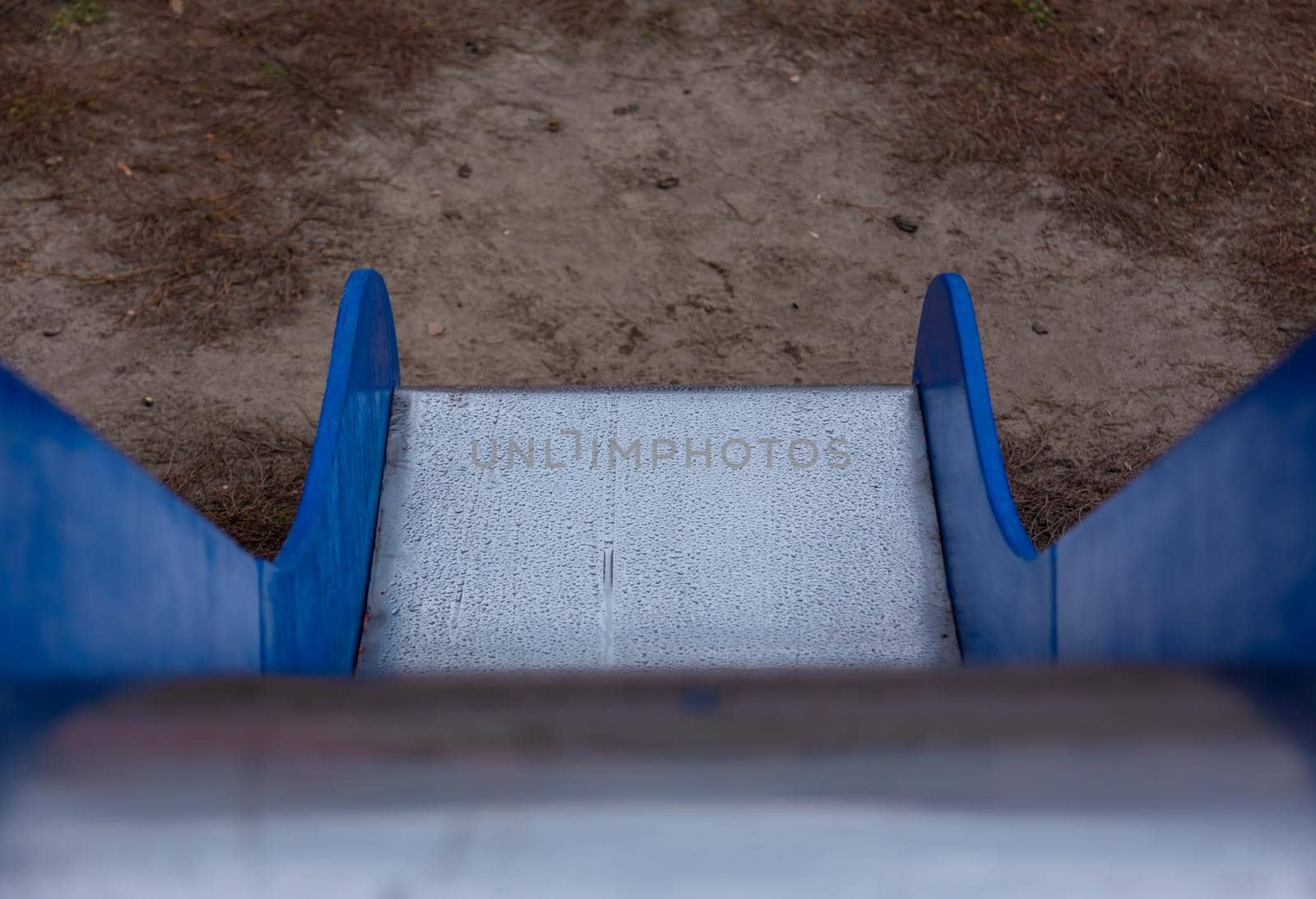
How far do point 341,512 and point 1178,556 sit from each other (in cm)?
105

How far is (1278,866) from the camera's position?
0.49 meters

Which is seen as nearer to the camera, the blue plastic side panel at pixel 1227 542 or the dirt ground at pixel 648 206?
the blue plastic side panel at pixel 1227 542

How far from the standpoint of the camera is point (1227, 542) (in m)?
0.75

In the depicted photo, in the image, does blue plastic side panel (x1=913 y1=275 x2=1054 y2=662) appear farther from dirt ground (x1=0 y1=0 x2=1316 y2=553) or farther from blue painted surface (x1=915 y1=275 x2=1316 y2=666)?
dirt ground (x1=0 y1=0 x2=1316 y2=553)

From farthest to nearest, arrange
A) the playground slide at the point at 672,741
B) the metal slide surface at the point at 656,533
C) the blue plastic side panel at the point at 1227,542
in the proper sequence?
the metal slide surface at the point at 656,533
the blue plastic side panel at the point at 1227,542
the playground slide at the point at 672,741

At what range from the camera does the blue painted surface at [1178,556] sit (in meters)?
0.65

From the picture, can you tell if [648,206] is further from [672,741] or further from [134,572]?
[672,741]

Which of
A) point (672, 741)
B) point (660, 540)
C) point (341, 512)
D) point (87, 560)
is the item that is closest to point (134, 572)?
point (87, 560)

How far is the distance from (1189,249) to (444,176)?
6.85 ft

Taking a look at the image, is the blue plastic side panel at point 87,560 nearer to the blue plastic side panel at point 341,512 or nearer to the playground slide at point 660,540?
the playground slide at point 660,540

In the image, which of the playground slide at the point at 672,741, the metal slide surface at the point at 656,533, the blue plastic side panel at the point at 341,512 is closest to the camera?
the playground slide at the point at 672,741

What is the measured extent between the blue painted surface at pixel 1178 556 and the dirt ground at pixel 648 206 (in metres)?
0.96

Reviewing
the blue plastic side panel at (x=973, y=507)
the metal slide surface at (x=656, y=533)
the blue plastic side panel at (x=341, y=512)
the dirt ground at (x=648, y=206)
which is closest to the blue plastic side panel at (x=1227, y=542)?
the blue plastic side panel at (x=973, y=507)

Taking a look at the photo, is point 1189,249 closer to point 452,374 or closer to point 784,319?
point 784,319
